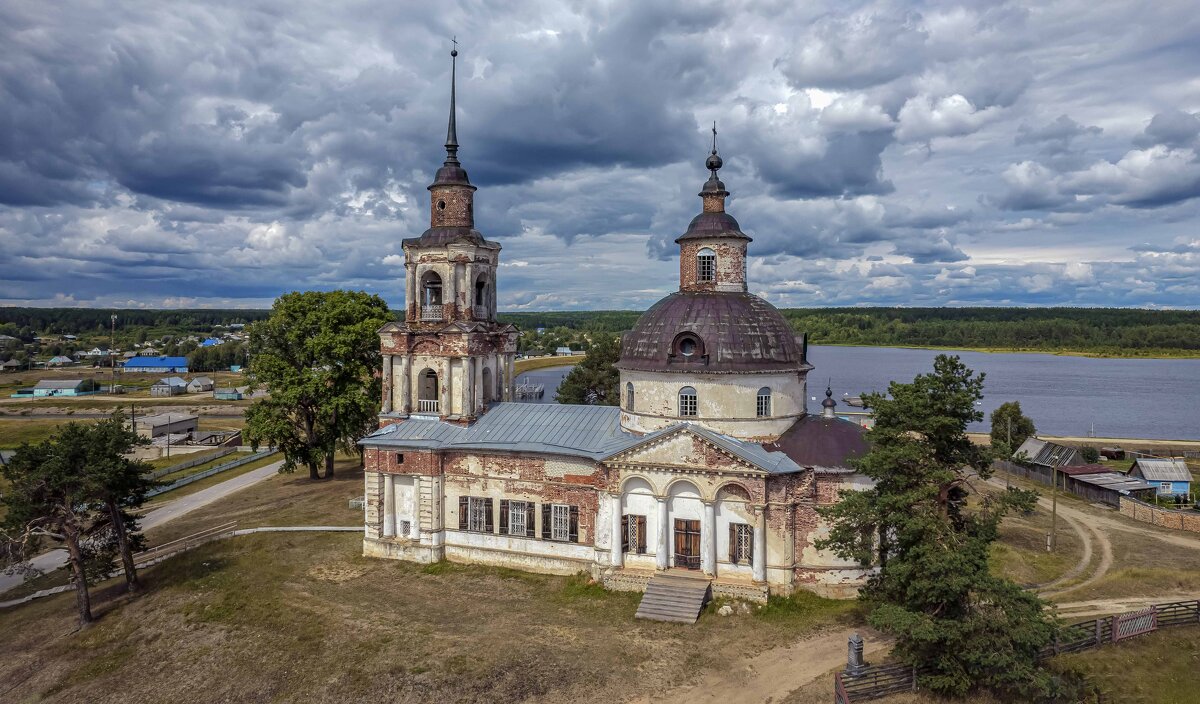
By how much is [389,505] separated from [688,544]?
12.7 m

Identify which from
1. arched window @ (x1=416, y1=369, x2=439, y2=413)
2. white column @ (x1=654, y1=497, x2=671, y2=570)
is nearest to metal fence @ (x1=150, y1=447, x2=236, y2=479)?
arched window @ (x1=416, y1=369, x2=439, y2=413)

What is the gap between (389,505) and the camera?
29297 mm

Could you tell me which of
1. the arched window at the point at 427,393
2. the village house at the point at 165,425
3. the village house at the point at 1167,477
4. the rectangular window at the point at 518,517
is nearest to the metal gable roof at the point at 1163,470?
the village house at the point at 1167,477

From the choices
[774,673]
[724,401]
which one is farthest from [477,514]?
[774,673]

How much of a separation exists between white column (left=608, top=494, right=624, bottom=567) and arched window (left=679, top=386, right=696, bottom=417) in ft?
13.1

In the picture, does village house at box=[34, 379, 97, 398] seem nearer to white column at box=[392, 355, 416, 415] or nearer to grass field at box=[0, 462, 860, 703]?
grass field at box=[0, 462, 860, 703]

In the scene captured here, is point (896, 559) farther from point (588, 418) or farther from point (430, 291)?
point (430, 291)

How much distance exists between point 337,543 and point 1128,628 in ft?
95.4

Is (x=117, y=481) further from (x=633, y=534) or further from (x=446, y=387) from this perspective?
(x=633, y=534)

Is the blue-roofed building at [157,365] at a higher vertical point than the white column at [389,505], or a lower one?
higher

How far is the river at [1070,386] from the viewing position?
2960 inches

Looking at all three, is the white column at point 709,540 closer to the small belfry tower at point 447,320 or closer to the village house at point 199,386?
the small belfry tower at point 447,320

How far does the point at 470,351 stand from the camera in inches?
1176

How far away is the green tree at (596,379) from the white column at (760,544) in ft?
97.0
